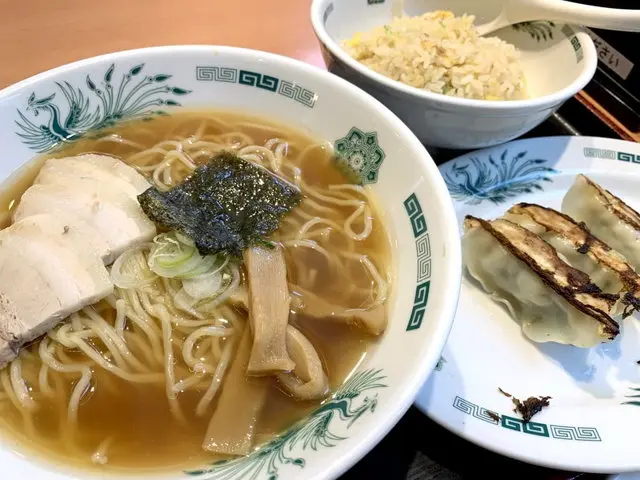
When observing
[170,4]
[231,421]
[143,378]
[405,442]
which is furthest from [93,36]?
[405,442]

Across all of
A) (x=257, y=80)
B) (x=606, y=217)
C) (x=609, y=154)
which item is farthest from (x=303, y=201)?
(x=609, y=154)

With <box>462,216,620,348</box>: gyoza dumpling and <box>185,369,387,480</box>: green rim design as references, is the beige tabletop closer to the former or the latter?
<box>462,216,620,348</box>: gyoza dumpling

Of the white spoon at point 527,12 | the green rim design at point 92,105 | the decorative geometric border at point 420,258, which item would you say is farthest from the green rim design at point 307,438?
the white spoon at point 527,12

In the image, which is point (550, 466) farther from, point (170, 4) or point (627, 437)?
point (170, 4)

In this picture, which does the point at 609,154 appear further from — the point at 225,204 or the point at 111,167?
the point at 111,167

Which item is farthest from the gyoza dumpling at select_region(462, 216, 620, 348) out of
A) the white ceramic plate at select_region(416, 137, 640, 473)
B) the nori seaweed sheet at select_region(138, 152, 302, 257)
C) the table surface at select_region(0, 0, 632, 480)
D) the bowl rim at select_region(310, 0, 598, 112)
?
the nori seaweed sheet at select_region(138, 152, 302, 257)
